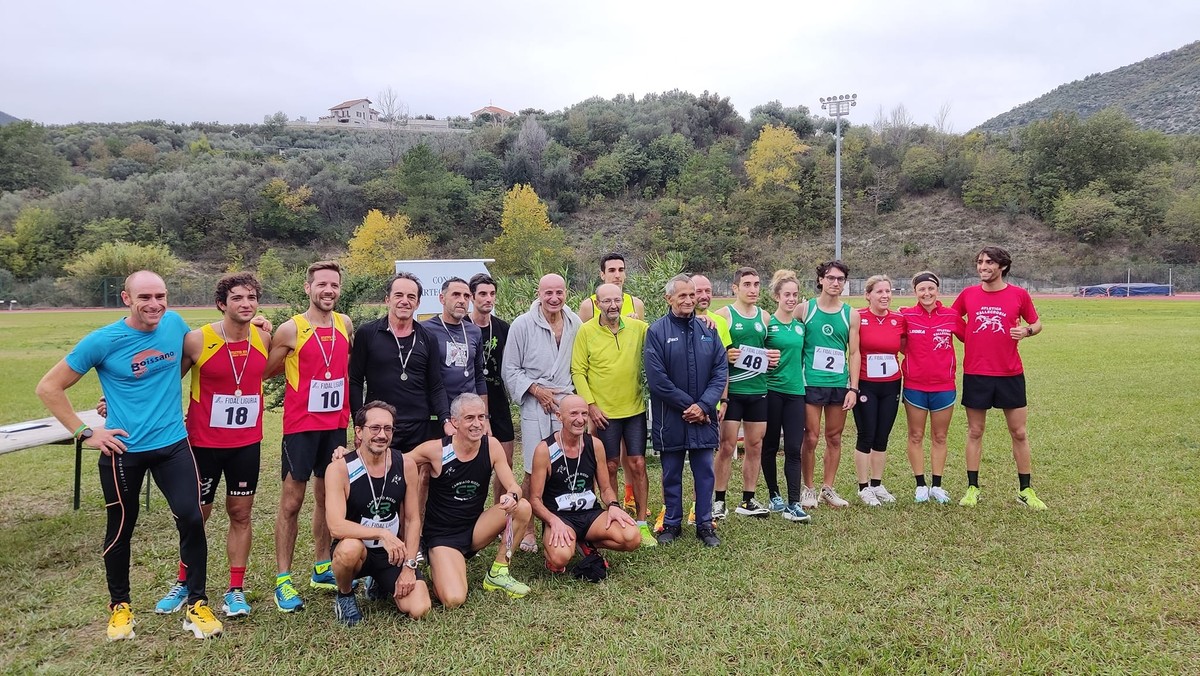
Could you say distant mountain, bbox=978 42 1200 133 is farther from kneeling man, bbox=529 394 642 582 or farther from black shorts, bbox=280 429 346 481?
black shorts, bbox=280 429 346 481

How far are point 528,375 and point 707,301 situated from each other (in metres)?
1.54

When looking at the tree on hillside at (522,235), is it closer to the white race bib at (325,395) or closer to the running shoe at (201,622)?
the white race bib at (325,395)

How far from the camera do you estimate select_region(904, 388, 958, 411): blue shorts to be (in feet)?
17.5

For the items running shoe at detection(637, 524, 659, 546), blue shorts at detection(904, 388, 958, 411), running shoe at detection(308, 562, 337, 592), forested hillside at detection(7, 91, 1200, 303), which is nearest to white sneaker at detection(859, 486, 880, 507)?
blue shorts at detection(904, 388, 958, 411)

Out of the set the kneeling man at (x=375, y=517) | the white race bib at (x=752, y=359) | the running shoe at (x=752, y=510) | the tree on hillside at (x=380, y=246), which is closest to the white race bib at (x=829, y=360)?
the white race bib at (x=752, y=359)

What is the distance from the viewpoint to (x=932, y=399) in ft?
17.5

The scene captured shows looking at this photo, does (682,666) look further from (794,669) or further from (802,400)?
(802,400)

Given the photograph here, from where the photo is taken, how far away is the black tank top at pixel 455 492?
404 cm

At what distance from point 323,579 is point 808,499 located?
12.0 ft

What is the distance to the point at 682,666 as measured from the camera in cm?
307

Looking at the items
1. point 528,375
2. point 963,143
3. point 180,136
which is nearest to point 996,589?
point 528,375

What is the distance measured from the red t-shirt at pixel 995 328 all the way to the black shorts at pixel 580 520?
Result: 3233mm

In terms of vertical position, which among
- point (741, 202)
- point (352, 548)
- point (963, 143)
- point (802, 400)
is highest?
point (963, 143)

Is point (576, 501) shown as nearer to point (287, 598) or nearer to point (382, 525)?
point (382, 525)
